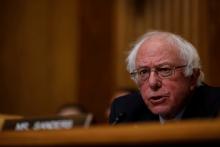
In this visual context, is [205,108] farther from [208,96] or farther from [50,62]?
[50,62]

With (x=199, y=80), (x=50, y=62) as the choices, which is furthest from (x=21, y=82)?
(x=199, y=80)

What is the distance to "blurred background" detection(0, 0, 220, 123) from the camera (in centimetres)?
503

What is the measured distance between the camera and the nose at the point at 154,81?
8.42 ft

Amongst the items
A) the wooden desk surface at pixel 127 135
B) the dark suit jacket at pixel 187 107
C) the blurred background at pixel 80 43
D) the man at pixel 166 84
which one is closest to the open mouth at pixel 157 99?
the man at pixel 166 84

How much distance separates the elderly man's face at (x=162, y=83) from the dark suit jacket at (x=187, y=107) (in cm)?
5

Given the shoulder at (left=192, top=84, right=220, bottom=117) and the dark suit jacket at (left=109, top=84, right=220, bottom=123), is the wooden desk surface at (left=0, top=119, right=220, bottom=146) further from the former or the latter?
the shoulder at (left=192, top=84, right=220, bottom=117)

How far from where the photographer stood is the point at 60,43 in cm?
603

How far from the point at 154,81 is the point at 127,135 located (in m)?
1.33

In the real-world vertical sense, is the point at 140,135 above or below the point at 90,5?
above

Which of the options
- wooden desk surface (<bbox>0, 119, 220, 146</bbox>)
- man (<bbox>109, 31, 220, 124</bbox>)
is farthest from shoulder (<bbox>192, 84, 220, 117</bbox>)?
wooden desk surface (<bbox>0, 119, 220, 146</bbox>)

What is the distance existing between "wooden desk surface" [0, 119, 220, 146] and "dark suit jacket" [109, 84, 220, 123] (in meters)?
1.06

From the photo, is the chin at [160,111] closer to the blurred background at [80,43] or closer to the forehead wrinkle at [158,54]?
the forehead wrinkle at [158,54]

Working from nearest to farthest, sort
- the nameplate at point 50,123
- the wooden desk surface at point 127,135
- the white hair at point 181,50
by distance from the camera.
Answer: the wooden desk surface at point 127,135, the nameplate at point 50,123, the white hair at point 181,50

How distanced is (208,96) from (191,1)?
8.40 ft
